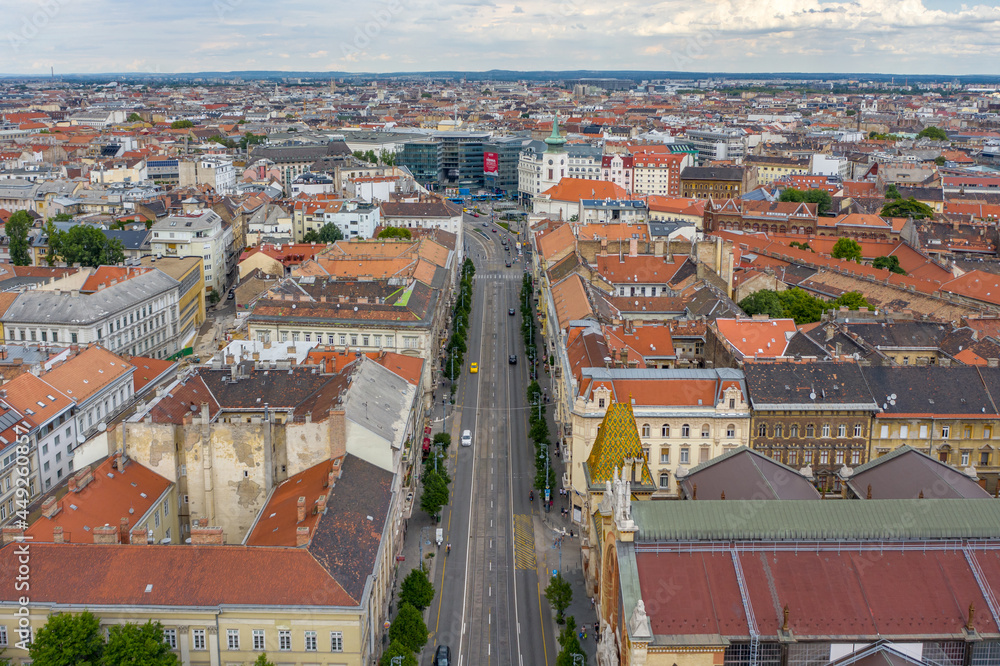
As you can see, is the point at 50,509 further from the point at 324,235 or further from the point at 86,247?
the point at 324,235

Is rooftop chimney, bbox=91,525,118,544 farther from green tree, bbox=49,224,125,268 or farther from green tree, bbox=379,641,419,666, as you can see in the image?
green tree, bbox=49,224,125,268

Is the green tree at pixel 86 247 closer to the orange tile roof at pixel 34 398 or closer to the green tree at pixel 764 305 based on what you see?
the orange tile roof at pixel 34 398

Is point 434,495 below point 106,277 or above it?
below

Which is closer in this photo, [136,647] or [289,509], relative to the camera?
[136,647]

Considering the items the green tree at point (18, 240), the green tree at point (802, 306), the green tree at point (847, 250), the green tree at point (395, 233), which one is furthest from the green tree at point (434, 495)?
the green tree at point (18, 240)

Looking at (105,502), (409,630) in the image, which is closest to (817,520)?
(409,630)

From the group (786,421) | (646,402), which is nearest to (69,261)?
(646,402)

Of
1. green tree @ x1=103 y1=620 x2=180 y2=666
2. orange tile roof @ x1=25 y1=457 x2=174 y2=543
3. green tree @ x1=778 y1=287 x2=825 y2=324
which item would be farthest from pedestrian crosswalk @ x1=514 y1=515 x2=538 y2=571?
green tree @ x1=778 y1=287 x2=825 y2=324
